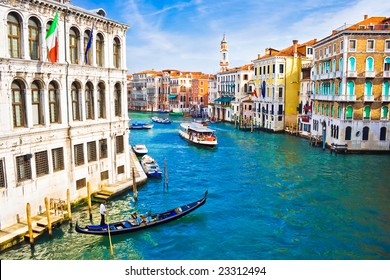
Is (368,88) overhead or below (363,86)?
below

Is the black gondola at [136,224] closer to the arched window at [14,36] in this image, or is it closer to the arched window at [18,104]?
the arched window at [18,104]

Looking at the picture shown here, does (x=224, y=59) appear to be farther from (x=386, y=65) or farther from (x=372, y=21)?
(x=386, y=65)

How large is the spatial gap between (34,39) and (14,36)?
2.73 feet

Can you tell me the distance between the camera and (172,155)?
27.1 metres

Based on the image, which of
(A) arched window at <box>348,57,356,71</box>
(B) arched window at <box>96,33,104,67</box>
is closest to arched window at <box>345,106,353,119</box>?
(A) arched window at <box>348,57,356,71</box>

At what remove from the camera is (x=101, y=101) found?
1535 centimetres

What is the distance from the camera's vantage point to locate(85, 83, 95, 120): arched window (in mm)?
14477

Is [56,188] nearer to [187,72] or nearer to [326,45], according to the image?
[326,45]

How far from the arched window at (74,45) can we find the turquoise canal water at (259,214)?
559 cm

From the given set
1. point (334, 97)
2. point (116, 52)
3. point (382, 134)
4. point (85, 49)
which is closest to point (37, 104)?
point (85, 49)

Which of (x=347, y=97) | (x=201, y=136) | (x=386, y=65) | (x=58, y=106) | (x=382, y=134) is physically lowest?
(x=201, y=136)

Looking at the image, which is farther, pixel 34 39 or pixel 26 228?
pixel 34 39

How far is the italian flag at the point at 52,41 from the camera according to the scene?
38.2ft

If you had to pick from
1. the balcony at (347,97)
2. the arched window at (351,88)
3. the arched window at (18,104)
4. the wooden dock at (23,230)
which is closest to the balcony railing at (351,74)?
the arched window at (351,88)
